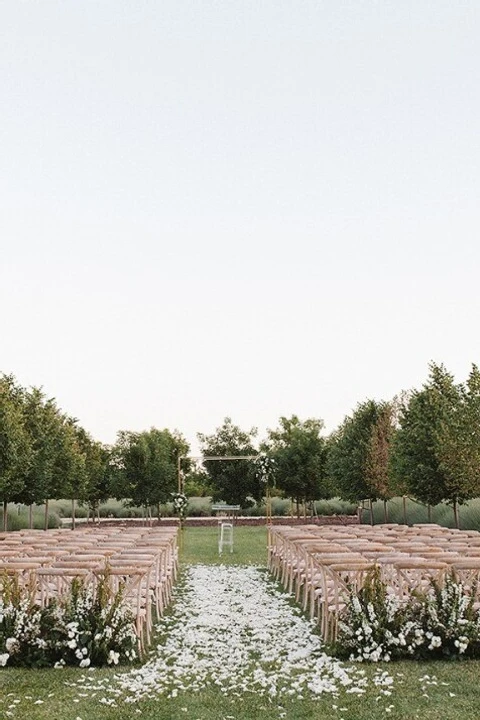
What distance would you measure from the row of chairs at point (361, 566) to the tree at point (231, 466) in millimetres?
25352

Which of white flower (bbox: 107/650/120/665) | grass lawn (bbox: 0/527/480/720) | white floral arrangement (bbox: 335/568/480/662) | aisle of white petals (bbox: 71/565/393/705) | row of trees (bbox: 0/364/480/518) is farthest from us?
row of trees (bbox: 0/364/480/518)

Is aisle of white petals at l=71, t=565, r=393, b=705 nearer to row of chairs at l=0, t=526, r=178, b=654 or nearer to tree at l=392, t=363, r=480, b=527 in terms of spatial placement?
row of chairs at l=0, t=526, r=178, b=654

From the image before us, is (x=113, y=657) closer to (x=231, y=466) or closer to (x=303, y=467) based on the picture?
(x=231, y=466)

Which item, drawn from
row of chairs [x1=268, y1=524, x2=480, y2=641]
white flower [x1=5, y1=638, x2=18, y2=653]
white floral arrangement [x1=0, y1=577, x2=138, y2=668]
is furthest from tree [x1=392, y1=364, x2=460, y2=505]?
white flower [x1=5, y1=638, x2=18, y2=653]

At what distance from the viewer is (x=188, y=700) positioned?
24.3 ft

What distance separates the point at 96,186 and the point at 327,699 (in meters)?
15.8

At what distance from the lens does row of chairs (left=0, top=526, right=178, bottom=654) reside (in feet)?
31.4

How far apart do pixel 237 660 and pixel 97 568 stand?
2151mm

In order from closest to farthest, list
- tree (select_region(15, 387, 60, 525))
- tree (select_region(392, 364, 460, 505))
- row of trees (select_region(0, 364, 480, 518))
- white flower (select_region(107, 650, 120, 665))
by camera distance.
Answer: white flower (select_region(107, 650, 120, 665)) < row of trees (select_region(0, 364, 480, 518)) < tree (select_region(392, 364, 460, 505)) < tree (select_region(15, 387, 60, 525))

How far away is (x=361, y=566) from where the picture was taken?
9672 millimetres

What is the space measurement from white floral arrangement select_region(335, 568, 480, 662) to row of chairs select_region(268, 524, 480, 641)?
0.75 ft

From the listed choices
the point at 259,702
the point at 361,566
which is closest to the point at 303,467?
the point at 361,566

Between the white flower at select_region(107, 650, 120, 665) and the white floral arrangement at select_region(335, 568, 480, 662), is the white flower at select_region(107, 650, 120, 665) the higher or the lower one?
the lower one

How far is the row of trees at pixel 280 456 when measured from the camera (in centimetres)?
2403
